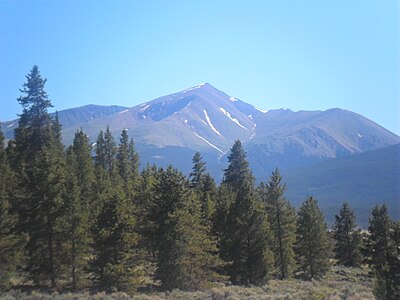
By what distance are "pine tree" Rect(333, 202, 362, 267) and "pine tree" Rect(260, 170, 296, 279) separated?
2099cm

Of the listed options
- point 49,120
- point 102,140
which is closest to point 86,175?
point 49,120

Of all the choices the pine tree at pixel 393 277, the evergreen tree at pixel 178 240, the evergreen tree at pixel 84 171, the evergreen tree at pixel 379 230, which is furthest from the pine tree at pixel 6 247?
the evergreen tree at pixel 379 230

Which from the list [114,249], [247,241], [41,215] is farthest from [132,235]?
[247,241]

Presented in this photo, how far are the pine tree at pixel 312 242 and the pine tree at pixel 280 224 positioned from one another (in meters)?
3.35

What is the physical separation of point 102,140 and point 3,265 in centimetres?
4532

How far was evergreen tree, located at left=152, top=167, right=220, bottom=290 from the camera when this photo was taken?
32.8 meters

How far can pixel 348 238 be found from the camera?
2648 inches

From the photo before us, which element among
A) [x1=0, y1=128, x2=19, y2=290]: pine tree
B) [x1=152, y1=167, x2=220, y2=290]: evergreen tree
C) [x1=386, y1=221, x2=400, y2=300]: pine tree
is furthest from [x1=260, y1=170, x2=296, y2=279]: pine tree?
[x1=0, y1=128, x2=19, y2=290]: pine tree

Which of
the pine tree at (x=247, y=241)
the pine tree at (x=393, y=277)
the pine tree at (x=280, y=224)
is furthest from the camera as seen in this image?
the pine tree at (x=280, y=224)

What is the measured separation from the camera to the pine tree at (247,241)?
39000 millimetres

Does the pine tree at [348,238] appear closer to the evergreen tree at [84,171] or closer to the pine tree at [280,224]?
the pine tree at [280,224]

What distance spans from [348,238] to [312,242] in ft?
63.5

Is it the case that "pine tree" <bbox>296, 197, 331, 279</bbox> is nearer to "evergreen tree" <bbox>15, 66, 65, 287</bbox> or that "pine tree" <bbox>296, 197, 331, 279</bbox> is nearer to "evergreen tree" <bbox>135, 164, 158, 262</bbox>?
"evergreen tree" <bbox>135, 164, 158, 262</bbox>

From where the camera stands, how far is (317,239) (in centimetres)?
5059
